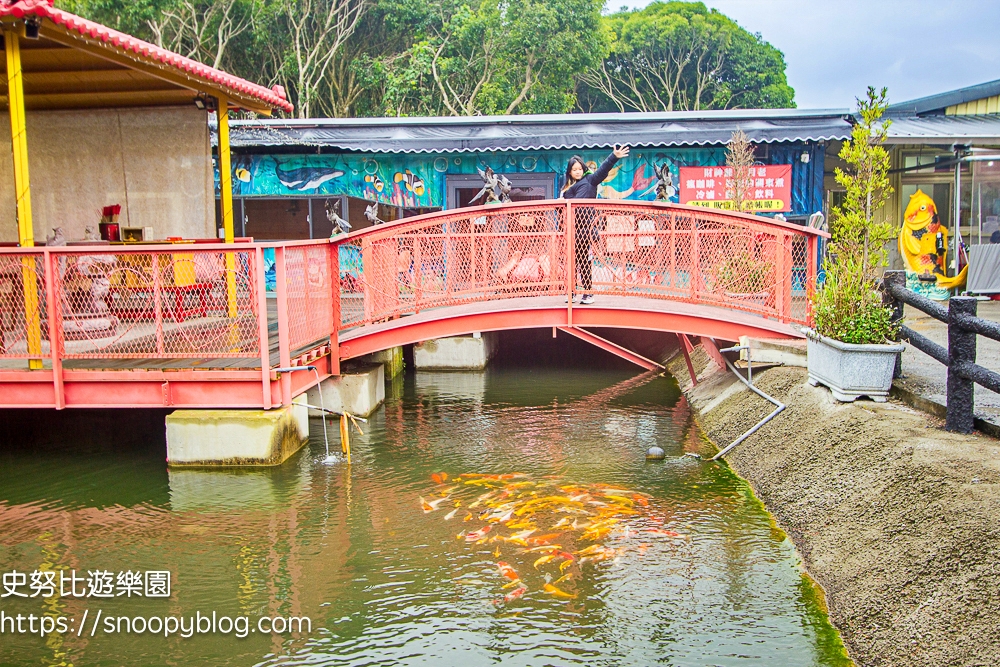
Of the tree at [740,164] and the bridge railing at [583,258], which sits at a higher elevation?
the tree at [740,164]

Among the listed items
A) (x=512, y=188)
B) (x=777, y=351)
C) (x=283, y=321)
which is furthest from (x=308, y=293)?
(x=512, y=188)

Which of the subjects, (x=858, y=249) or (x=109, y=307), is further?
(x=109, y=307)

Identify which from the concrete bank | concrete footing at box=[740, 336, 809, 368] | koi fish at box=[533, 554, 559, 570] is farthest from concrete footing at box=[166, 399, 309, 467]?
concrete footing at box=[740, 336, 809, 368]


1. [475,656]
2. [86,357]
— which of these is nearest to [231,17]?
[86,357]

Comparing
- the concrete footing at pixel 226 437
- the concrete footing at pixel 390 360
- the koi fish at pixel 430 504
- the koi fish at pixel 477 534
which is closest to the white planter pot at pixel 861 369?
the koi fish at pixel 477 534

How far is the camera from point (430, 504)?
7156 millimetres

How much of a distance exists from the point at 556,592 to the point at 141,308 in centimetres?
482

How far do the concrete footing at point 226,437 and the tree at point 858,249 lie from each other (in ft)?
16.3

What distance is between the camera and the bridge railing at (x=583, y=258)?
29.9 ft

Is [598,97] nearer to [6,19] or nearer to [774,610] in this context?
[6,19]

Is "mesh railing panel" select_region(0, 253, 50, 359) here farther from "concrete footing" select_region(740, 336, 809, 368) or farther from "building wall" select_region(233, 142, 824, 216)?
"building wall" select_region(233, 142, 824, 216)

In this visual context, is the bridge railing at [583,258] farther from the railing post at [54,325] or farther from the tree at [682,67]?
the tree at [682,67]

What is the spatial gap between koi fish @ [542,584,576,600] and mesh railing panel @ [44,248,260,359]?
3.67m

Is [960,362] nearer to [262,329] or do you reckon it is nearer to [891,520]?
[891,520]
